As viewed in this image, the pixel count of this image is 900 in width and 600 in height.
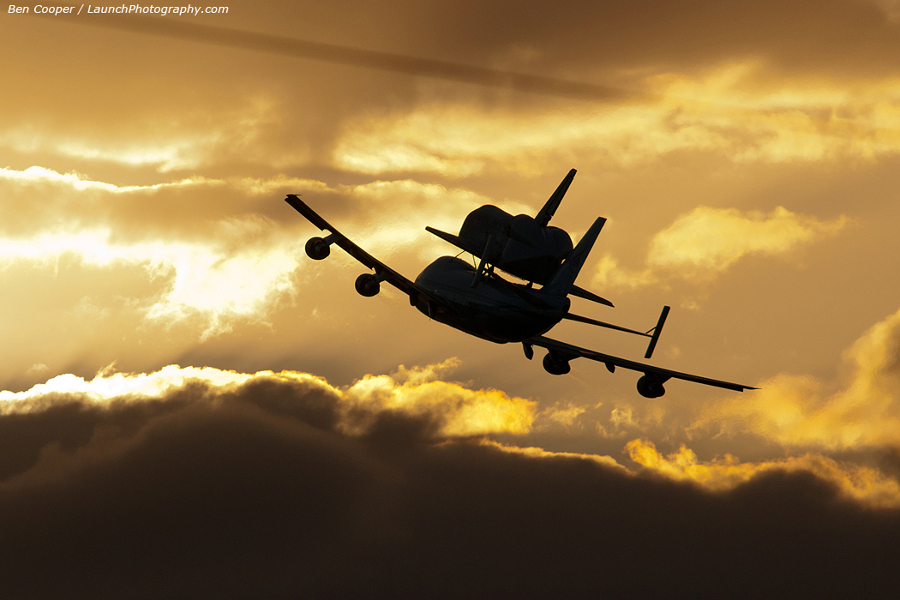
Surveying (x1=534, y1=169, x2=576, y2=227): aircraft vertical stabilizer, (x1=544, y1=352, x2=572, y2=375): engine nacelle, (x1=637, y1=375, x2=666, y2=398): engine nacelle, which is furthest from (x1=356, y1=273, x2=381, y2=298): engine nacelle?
(x1=637, y1=375, x2=666, y2=398): engine nacelle

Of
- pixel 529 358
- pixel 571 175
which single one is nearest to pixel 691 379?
pixel 529 358

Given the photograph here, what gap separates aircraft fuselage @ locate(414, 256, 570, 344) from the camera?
55263 millimetres

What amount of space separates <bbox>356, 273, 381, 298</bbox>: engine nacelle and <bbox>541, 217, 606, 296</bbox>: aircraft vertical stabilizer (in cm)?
1133

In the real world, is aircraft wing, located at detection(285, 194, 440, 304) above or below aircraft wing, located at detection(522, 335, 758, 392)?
below

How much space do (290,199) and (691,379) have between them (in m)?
32.5

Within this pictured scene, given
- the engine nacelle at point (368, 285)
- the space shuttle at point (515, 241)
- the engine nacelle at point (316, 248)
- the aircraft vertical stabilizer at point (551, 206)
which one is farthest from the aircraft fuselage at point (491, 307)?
the engine nacelle at point (316, 248)

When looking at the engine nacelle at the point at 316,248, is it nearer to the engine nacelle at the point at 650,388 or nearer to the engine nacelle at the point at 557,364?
the engine nacelle at the point at 557,364

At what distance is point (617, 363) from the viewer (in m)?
65.0

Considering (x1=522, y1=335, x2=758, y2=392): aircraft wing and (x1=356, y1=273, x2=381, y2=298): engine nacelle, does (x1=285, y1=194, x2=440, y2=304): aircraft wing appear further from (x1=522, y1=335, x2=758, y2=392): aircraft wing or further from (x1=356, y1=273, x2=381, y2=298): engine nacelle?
(x1=522, y1=335, x2=758, y2=392): aircraft wing

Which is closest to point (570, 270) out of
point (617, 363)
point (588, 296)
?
point (588, 296)

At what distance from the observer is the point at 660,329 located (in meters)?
58.4

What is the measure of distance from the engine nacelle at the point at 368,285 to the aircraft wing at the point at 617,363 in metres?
16.7

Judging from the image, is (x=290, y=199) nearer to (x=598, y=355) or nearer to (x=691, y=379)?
(x=598, y=355)

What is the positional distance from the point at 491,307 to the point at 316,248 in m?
12.2
